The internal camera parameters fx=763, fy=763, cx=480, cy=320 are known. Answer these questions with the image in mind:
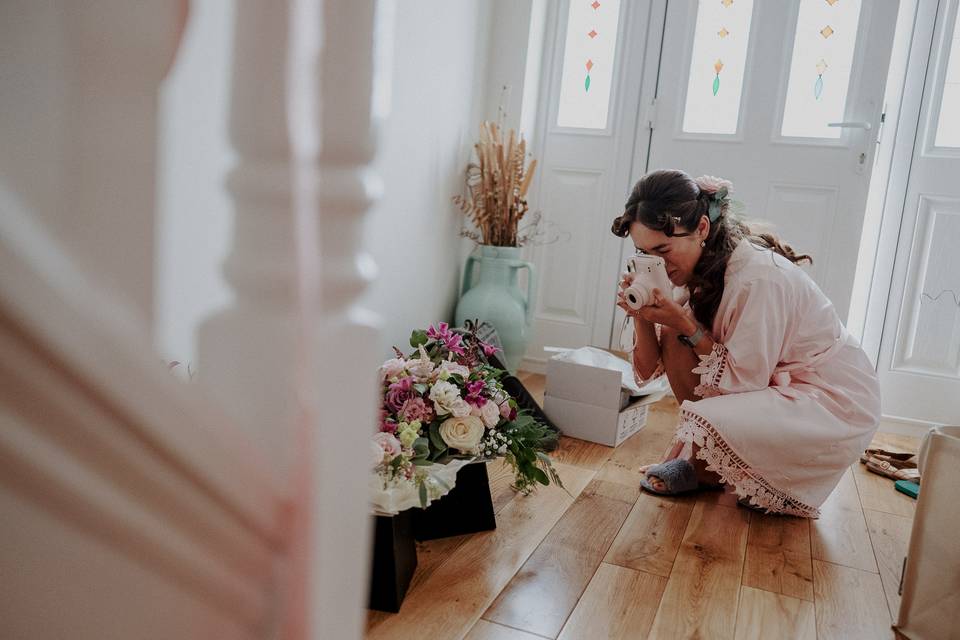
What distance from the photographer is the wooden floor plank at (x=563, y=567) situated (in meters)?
1.33

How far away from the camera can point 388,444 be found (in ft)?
4.59

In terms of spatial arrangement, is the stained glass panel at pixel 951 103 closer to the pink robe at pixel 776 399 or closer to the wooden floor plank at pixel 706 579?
the pink robe at pixel 776 399

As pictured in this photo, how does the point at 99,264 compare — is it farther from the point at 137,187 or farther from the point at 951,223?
the point at 951,223

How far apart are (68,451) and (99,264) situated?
11cm

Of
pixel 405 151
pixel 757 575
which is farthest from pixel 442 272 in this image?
pixel 757 575

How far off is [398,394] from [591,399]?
3.11 ft

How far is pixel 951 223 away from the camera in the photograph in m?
2.80

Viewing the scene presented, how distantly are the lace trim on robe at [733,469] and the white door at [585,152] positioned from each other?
1360 millimetres

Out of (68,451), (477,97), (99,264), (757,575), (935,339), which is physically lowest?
(757,575)

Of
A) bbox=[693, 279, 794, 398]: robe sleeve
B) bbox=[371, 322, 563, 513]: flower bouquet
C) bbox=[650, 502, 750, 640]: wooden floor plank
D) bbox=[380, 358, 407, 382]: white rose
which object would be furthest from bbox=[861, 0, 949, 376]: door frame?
bbox=[380, 358, 407, 382]: white rose

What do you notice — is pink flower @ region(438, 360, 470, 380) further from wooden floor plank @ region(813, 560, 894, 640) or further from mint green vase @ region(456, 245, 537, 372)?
mint green vase @ region(456, 245, 537, 372)

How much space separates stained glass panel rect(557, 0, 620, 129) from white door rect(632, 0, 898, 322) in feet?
0.74

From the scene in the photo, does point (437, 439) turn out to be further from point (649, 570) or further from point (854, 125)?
point (854, 125)

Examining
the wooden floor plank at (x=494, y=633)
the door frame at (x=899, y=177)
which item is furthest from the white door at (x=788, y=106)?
the wooden floor plank at (x=494, y=633)
